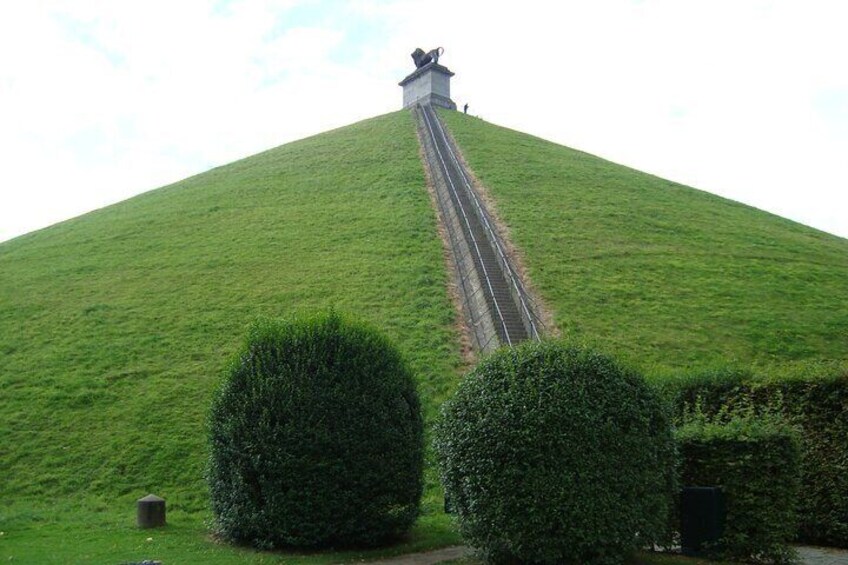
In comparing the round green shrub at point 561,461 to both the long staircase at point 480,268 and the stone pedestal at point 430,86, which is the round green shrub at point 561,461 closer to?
the long staircase at point 480,268

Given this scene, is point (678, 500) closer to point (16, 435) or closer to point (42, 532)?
point (42, 532)

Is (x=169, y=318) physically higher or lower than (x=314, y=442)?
higher

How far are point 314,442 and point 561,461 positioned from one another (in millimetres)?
3939

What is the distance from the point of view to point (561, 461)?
865 cm

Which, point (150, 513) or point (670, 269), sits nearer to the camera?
point (150, 513)

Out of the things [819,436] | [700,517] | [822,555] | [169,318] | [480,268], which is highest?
[480,268]

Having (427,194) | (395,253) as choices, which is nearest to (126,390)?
(395,253)

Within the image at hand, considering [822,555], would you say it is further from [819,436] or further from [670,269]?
[670,269]

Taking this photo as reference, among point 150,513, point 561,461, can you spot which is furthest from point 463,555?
point 150,513

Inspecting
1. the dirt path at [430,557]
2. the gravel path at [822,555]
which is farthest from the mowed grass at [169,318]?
the gravel path at [822,555]

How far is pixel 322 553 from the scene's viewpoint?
10.7m

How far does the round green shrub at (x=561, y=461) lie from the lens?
8.62 m

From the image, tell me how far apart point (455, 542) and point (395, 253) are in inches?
767

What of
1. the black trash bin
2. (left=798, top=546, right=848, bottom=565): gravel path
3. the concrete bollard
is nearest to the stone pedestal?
the concrete bollard
